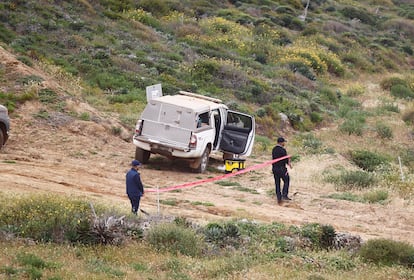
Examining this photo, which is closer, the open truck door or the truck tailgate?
the truck tailgate

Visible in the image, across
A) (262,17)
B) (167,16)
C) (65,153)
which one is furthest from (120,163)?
(262,17)

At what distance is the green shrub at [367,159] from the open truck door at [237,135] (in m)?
5.39

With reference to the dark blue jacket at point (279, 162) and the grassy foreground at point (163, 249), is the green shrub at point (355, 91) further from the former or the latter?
the grassy foreground at point (163, 249)

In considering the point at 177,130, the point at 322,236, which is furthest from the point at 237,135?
the point at 322,236

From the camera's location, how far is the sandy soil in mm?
13047

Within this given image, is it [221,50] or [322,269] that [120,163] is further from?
[221,50]

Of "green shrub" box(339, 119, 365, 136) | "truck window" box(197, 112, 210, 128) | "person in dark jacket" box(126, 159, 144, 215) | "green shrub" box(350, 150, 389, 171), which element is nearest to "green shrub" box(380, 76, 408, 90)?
"green shrub" box(339, 119, 365, 136)

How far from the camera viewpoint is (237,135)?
1842 centimetres

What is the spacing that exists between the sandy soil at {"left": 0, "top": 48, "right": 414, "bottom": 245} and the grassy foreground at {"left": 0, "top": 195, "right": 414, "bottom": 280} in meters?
1.56

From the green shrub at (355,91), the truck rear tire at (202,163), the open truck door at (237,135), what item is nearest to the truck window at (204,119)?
the truck rear tire at (202,163)

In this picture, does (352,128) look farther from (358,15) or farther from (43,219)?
(358,15)

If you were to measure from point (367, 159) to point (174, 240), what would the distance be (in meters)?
14.1

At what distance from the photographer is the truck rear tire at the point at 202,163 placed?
1686 centimetres

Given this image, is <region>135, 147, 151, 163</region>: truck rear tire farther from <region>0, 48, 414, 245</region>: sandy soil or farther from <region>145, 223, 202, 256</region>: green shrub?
<region>145, 223, 202, 256</region>: green shrub
